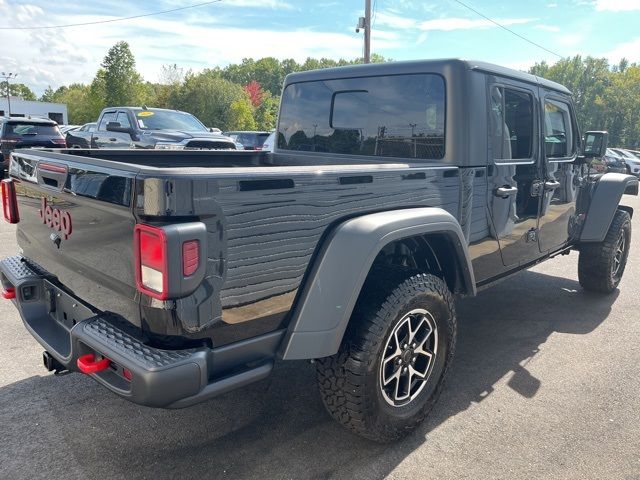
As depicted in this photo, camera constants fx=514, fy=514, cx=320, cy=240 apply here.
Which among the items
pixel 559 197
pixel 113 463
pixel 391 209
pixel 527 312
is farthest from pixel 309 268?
pixel 527 312

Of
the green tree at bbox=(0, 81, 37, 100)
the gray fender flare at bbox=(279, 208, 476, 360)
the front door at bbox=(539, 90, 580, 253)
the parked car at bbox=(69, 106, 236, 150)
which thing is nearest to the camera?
the gray fender flare at bbox=(279, 208, 476, 360)

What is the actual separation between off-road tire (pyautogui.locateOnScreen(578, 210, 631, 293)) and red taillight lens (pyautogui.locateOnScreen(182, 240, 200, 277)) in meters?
4.27

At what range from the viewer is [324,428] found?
2.80 metres

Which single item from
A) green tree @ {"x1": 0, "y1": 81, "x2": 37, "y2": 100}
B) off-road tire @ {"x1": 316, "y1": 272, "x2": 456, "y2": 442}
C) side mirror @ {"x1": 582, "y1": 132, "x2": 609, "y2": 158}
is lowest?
off-road tire @ {"x1": 316, "y1": 272, "x2": 456, "y2": 442}

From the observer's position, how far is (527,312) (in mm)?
4750

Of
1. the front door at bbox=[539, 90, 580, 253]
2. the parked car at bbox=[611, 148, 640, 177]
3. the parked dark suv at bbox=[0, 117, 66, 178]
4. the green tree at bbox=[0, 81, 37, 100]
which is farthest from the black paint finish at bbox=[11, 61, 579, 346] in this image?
the green tree at bbox=[0, 81, 37, 100]

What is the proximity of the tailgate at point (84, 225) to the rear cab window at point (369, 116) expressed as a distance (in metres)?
1.90

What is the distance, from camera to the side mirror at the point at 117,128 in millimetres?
10508

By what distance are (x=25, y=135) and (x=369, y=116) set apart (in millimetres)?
12523

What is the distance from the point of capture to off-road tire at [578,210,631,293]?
492 cm

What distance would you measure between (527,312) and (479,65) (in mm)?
2545

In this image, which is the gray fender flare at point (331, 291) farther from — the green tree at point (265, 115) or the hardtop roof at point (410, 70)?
the green tree at point (265, 115)

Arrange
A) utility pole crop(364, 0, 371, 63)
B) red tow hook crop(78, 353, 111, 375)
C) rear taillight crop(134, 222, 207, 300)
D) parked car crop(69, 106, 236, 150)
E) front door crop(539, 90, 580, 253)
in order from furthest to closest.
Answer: utility pole crop(364, 0, 371, 63) → parked car crop(69, 106, 236, 150) → front door crop(539, 90, 580, 253) → red tow hook crop(78, 353, 111, 375) → rear taillight crop(134, 222, 207, 300)

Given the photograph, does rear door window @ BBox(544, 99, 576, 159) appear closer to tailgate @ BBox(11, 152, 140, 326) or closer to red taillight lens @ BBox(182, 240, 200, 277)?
red taillight lens @ BBox(182, 240, 200, 277)
